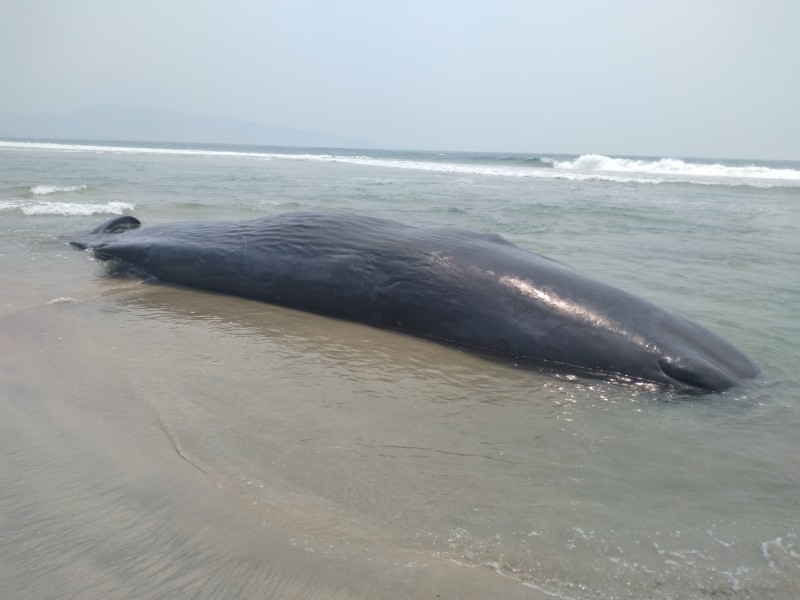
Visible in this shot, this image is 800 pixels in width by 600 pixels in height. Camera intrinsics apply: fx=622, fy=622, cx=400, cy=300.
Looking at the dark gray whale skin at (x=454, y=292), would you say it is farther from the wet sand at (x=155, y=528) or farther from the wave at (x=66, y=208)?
the wave at (x=66, y=208)

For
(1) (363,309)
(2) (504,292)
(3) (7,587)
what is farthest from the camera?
(1) (363,309)

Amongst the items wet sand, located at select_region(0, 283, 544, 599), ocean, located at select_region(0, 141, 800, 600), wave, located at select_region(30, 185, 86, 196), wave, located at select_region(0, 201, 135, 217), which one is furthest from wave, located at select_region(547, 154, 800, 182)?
wet sand, located at select_region(0, 283, 544, 599)

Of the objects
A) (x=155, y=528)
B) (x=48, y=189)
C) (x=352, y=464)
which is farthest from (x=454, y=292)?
(x=48, y=189)

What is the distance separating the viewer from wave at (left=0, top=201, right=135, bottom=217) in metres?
10.1

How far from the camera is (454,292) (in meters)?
4.57

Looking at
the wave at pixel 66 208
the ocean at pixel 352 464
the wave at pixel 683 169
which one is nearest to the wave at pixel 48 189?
the wave at pixel 66 208

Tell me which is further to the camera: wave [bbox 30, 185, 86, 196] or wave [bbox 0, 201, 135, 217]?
wave [bbox 30, 185, 86, 196]

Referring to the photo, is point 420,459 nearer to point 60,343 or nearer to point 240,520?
point 240,520

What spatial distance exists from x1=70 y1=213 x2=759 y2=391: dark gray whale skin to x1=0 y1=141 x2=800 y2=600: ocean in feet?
0.58

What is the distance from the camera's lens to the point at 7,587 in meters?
1.95

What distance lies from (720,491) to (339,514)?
1.67m

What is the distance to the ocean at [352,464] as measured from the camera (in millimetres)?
2125

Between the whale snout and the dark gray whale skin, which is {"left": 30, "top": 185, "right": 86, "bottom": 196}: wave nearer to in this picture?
the dark gray whale skin

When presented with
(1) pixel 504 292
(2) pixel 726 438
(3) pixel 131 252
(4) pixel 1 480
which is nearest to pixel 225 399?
(4) pixel 1 480
